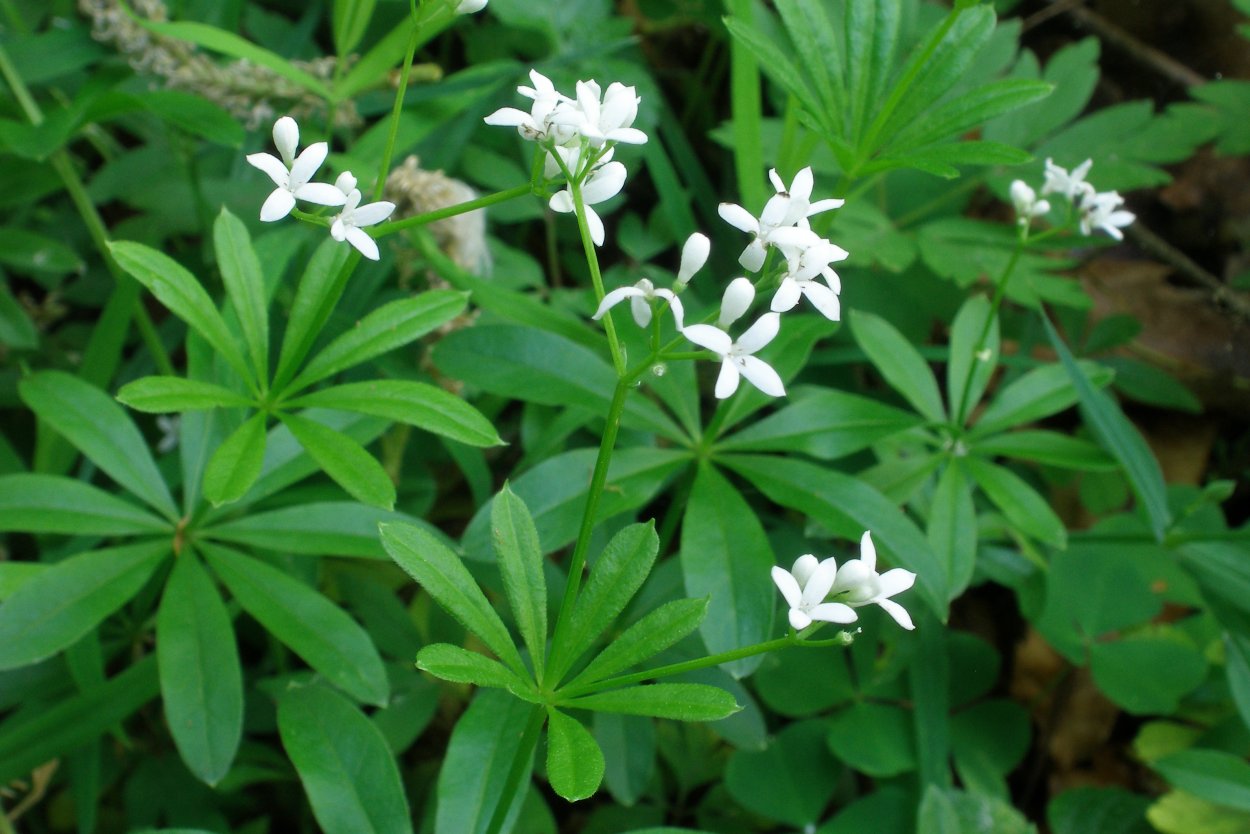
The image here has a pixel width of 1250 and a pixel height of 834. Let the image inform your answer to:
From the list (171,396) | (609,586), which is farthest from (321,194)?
(609,586)

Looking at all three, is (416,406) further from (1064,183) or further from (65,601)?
(1064,183)

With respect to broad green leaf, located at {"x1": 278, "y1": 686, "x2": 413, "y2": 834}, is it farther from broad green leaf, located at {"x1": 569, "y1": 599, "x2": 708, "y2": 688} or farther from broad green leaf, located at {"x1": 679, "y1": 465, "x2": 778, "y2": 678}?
broad green leaf, located at {"x1": 679, "y1": 465, "x2": 778, "y2": 678}

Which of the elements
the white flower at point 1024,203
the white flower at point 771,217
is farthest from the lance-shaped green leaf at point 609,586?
the white flower at point 1024,203

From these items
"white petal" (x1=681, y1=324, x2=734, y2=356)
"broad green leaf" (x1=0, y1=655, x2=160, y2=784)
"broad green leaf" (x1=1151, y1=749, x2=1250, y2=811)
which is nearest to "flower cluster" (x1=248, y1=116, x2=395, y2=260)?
"white petal" (x1=681, y1=324, x2=734, y2=356)

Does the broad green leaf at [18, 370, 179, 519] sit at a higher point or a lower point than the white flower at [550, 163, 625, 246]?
lower

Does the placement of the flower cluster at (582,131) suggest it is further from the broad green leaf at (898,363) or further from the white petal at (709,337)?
the broad green leaf at (898,363)

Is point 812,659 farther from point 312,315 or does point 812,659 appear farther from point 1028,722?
point 312,315
